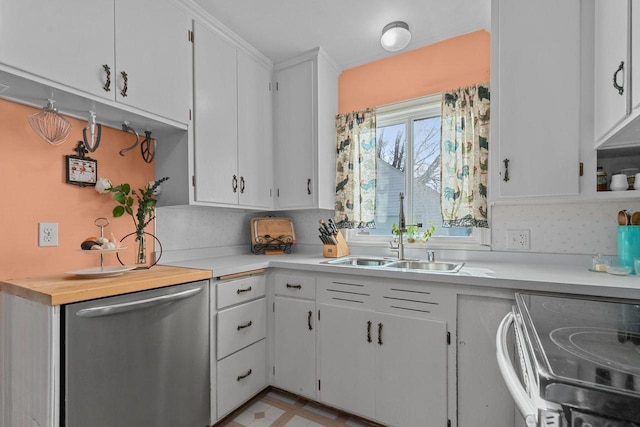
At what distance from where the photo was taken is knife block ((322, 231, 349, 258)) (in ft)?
7.53

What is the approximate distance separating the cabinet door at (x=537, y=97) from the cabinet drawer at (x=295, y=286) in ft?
3.97

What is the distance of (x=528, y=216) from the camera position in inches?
75.3

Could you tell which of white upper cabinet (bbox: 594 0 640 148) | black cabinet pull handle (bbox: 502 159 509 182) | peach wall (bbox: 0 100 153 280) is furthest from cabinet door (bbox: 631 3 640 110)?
peach wall (bbox: 0 100 153 280)

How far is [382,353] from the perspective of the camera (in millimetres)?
1655

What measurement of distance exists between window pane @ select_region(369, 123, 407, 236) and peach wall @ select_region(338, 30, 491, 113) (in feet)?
0.84

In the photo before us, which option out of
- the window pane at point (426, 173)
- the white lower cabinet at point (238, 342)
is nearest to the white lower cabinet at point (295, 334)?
the white lower cabinet at point (238, 342)

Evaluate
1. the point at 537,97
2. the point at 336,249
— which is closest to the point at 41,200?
the point at 336,249

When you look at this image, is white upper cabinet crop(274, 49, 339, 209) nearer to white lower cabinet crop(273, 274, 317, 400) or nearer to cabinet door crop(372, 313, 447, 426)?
white lower cabinet crop(273, 274, 317, 400)

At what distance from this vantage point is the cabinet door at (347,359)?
170 centimetres

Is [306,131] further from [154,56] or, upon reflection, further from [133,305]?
[133,305]

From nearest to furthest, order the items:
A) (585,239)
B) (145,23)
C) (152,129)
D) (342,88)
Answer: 1. (145,23)
2. (585,239)
3. (152,129)
4. (342,88)

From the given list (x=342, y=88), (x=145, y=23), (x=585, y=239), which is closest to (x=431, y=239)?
(x=585, y=239)

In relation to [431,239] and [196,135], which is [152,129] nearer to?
[196,135]

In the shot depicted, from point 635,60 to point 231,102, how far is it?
2.10 meters
